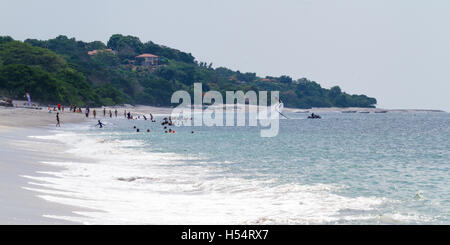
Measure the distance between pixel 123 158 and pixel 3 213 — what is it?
63.7 feet

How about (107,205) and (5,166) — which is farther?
(5,166)

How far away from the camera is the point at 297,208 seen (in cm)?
1628

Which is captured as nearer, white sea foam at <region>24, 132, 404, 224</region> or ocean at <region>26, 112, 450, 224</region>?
white sea foam at <region>24, 132, 404, 224</region>

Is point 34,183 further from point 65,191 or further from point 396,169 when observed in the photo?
point 396,169

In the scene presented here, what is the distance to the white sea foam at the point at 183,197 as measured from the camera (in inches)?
540

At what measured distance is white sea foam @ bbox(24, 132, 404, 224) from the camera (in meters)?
13.7

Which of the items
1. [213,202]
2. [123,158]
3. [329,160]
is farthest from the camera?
[329,160]

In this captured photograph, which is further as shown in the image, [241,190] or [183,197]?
[241,190]

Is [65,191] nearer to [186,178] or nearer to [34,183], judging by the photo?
[34,183]

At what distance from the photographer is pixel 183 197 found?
1745 cm

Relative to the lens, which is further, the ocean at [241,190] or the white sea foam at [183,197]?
the ocean at [241,190]

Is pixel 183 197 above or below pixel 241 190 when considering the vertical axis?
above
